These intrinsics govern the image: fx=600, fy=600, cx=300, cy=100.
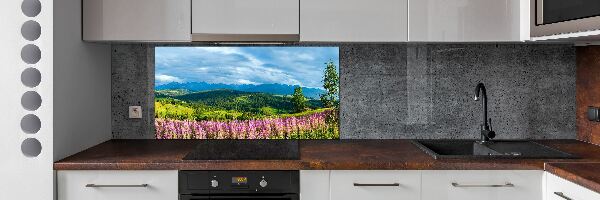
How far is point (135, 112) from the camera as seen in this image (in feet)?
10.5

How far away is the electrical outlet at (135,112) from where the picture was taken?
10.5 feet

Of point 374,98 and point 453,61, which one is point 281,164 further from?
point 453,61

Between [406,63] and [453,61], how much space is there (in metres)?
0.25

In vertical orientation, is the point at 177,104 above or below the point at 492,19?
below

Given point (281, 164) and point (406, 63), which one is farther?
point (406, 63)

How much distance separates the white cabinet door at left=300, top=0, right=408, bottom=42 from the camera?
278 centimetres

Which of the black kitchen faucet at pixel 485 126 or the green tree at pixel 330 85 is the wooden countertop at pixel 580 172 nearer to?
the black kitchen faucet at pixel 485 126
